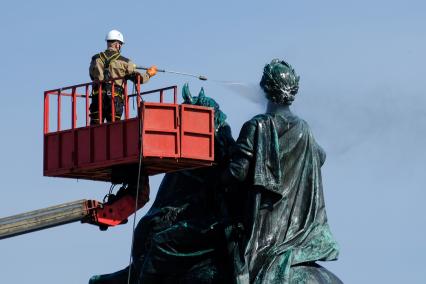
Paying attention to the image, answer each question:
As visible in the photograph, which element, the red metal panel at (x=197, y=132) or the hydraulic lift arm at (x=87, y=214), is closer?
the red metal panel at (x=197, y=132)

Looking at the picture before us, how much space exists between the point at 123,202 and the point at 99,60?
8.60ft

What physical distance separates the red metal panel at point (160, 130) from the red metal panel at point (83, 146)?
1.50 metres

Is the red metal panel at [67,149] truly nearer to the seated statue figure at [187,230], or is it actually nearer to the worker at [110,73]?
the worker at [110,73]

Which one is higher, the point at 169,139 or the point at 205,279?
the point at 169,139

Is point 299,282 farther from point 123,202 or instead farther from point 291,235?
point 123,202

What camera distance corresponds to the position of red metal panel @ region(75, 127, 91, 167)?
134 ft

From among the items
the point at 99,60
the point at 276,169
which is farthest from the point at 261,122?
the point at 99,60

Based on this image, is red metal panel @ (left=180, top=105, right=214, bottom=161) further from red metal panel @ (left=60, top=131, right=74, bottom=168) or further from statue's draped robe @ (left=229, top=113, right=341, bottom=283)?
red metal panel @ (left=60, top=131, right=74, bottom=168)

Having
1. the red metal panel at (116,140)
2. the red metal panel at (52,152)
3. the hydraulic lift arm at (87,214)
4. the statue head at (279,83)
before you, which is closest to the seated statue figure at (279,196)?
the statue head at (279,83)

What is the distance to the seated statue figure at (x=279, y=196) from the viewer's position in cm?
3956

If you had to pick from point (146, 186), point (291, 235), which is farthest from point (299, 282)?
point (146, 186)

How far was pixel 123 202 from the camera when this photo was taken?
41406 millimetres

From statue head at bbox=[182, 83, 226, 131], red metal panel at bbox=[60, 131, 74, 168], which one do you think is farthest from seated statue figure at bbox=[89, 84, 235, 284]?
red metal panel at bbox=[60, 131, 74, 168]

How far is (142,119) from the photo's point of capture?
39.8 metres
